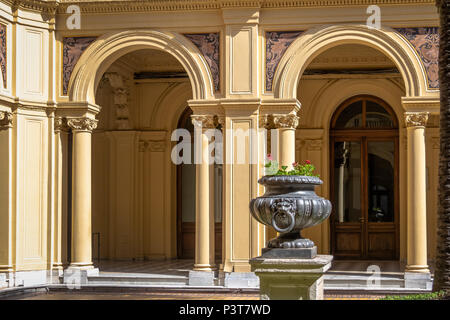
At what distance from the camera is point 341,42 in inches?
624

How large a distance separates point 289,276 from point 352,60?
1052cm

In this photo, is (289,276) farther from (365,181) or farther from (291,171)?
(365,181)

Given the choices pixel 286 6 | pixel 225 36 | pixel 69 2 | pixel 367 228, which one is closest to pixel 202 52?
pixel 225 36

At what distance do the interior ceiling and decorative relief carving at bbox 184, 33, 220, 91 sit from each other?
3950 mm

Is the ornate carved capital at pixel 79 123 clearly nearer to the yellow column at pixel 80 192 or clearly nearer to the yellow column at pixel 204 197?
the yellow column at pixel 80 192

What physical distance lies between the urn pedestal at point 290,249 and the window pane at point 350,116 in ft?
32.5

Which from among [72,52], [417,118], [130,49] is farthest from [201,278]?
[72,52]

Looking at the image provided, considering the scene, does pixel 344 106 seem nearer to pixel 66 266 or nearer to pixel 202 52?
pixel 202 52

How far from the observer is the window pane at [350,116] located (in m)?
19.8

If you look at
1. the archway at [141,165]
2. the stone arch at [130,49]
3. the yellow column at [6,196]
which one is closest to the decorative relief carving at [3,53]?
the yellow column at [6,196]

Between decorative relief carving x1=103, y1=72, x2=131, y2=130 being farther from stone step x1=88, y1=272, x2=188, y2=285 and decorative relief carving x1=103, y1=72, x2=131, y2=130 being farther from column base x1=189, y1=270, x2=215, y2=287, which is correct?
column base x1=189, y1=270, x2=215, y2=287

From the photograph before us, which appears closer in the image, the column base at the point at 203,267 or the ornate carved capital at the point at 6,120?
the ornate carved capital at the point at 6,120

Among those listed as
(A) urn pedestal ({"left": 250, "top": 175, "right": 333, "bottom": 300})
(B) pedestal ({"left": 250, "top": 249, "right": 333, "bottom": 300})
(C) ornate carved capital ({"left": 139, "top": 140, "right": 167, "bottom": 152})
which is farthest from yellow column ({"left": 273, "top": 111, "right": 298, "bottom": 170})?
(B) pedestal ({"left": 250, "top": 249, "right": 333, "bottom": 300})

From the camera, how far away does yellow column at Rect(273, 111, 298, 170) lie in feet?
51.9
